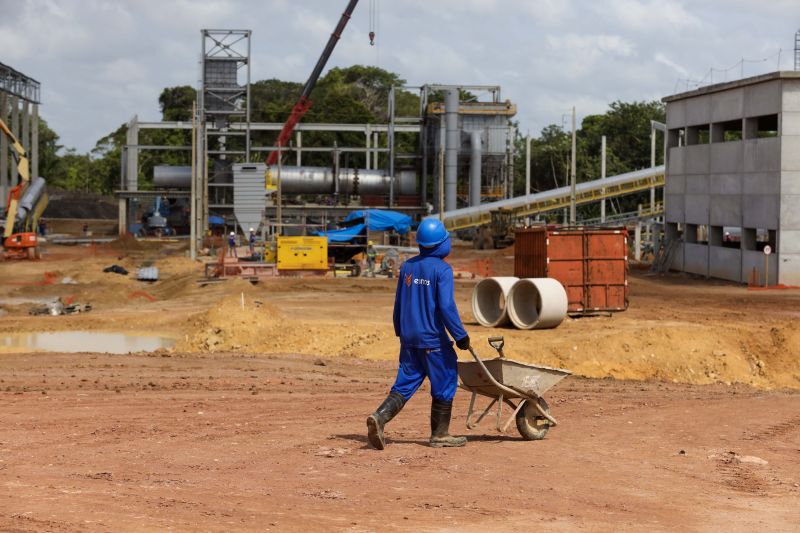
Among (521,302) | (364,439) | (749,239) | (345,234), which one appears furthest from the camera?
(345,234)

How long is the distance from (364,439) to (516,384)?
1.57 m

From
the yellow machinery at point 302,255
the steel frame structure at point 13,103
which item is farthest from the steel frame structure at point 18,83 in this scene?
the yellow machinery at point 302,255

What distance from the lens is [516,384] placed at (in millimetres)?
11125

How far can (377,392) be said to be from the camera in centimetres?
1631

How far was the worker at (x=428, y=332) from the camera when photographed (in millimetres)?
10523

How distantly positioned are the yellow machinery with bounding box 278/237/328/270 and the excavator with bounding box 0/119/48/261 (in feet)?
65.2

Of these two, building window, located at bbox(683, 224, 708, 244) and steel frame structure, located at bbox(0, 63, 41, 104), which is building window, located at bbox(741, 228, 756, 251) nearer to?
building window, located at bbox(683, 224, 708, 244)

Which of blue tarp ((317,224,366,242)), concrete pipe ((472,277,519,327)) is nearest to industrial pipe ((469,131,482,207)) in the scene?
blue tarp ((317,224,366,242))

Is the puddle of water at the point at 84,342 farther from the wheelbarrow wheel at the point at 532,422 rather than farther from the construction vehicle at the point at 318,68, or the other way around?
the construction vehicle at the point at 318,68

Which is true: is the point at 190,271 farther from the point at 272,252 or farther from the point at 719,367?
the point at 719,367

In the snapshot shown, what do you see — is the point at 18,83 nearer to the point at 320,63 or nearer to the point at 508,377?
the point at 320,63

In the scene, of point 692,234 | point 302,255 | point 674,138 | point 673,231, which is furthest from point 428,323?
point 674,138

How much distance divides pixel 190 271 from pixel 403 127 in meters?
43.0

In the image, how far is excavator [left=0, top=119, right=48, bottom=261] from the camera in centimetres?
5959
